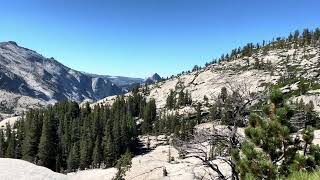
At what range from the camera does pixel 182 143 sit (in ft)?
84.2

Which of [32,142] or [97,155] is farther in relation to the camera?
[97,155]

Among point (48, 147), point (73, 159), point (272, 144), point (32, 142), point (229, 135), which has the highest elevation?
point (229, 135)

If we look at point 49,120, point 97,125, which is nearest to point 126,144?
point 97,125

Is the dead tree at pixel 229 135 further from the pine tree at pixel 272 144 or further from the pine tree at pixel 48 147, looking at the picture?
the pine tree at pixel 48 147

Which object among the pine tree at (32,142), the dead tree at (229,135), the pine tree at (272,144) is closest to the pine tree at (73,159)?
the pine tree at (32,142)

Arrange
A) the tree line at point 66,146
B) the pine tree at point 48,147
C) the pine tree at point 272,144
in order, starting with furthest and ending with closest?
the tree line at point 66,146 → the pine tree at point 48,147 → the pine tree at point 272,144

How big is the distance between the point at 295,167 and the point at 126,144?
557 feet

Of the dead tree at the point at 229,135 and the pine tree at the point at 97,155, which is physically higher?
the dead tree at the point at 229,135

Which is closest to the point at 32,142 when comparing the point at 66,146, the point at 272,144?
the point at 66,146

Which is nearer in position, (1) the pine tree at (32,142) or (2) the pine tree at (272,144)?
(2) the pine tree at (272,144)

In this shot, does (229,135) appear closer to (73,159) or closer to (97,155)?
(73,159)

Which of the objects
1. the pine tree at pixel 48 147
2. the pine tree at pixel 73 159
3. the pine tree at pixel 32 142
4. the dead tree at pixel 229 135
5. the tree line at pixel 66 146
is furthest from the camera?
the pine tree at pixel 73 159

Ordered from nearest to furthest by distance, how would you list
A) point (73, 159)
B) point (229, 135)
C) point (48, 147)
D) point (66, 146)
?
point (229, 135)
point (48, 147)
point (73, 159)
point (66, 146)

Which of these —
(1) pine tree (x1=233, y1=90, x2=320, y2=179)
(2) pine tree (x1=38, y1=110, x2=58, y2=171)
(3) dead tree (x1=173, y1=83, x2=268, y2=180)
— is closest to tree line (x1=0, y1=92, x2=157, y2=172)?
(2) pine tree (x1=38, y1=110, x2=58, y2=171)
